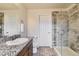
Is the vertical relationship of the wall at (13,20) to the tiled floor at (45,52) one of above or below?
above

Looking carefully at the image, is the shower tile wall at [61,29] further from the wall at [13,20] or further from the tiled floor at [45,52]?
the wall at [13,20]

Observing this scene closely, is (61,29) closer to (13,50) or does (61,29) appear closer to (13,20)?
(13,20)

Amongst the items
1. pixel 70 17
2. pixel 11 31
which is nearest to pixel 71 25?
pixel 70 17

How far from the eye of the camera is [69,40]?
11.8 ft

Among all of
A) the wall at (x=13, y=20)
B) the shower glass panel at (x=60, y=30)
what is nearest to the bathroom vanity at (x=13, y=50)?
the wall at (x=13, y=20)

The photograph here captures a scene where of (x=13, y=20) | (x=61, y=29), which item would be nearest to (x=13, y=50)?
(x=13, y=20)

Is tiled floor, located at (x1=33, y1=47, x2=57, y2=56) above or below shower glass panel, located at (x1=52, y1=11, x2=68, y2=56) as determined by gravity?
below

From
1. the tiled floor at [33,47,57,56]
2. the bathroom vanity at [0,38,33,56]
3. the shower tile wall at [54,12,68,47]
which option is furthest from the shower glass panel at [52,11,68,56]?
the bathroom vanity at [0,38,33,56]

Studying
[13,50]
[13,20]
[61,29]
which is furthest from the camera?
[61,29]

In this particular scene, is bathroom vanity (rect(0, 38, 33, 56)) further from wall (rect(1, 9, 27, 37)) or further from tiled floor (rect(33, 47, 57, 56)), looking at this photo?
wall (rect(1, 9, 27, 37))

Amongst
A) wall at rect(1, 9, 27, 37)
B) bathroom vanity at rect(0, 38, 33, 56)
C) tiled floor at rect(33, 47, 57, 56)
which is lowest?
tiled floor at rect(33, 47, 57, 56)

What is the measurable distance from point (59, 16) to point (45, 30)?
783 mm

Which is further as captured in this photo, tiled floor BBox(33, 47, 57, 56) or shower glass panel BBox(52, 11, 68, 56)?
shower glass panel BBox(52, 11, 68, 56)

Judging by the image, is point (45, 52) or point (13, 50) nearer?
point (13, 50)
